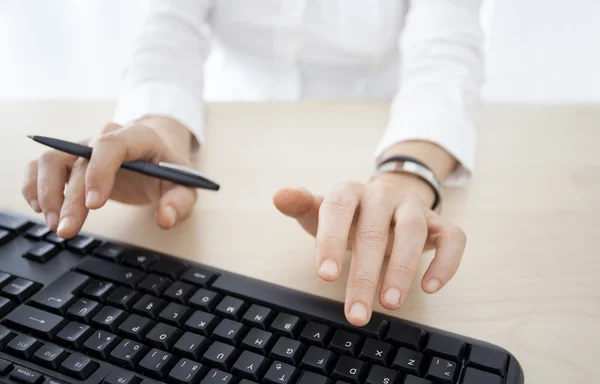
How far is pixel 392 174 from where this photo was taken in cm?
48

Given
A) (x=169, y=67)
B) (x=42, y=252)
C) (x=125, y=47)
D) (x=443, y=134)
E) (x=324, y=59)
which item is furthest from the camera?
(x=125, y=47)

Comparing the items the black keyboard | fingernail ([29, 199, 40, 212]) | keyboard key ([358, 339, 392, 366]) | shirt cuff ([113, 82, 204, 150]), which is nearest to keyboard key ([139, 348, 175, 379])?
the black keyboard

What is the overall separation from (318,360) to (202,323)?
72 mm

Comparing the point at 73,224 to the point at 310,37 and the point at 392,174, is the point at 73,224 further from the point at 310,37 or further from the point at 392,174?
the point at 310,37

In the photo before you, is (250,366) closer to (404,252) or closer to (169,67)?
(404,252)

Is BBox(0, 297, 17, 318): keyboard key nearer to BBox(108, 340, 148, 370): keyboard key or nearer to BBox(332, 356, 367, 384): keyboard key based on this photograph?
BBox(108, 340, 148, 370): keyboard key

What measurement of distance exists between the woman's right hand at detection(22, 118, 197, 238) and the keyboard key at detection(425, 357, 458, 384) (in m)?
0.24

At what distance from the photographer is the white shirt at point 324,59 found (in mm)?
579

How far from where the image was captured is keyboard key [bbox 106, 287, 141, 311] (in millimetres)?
341

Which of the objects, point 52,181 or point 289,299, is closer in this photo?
point 289,299

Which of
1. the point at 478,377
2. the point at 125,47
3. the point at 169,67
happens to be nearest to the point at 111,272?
the point at 478,377

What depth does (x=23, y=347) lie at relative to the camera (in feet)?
1.02

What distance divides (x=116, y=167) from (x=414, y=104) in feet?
0.99

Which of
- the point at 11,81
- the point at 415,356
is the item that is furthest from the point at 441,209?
the point at 11,81
